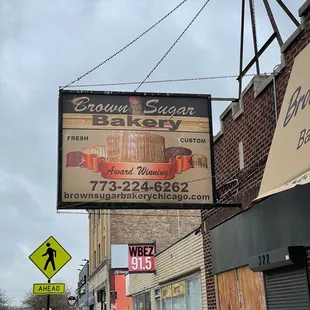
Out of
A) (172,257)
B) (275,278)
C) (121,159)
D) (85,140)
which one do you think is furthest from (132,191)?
(172,257)

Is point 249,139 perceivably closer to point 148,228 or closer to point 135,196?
point 135,196

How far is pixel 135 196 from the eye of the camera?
9492 millimetres

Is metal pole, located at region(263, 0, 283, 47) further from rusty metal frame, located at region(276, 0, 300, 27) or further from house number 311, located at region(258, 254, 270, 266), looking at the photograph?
house number 311, located at region(258, 254, 270, 266)

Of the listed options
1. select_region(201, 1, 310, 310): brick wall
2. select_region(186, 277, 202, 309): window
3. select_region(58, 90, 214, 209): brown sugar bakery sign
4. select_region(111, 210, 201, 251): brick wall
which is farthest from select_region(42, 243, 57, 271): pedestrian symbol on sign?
select_region(111, 210, 201, 251): brick wall

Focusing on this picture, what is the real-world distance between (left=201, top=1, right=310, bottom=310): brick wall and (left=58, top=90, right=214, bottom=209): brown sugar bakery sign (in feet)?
2.22

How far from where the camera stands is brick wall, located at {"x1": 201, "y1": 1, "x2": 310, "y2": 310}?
845 cm

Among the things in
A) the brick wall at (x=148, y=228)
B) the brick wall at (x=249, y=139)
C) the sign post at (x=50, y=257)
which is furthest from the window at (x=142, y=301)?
the brick wall at (x=148, y=228)

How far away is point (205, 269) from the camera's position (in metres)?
12.5

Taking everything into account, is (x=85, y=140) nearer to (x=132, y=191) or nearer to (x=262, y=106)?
(x=132, y=191)

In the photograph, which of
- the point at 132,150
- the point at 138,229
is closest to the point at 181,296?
the point at 132,150

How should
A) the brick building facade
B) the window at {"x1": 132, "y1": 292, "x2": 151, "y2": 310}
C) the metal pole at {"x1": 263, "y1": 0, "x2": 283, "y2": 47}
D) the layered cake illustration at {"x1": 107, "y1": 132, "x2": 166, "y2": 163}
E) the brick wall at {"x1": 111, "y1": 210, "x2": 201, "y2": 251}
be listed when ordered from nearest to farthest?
the layered cake illustration at {"x1": 107, "y1": 132, "x2": 166, "y2": 163}, the metal pole at {"x1": 263, "y1": 0, "x2": 283, "y2": 47}, the window at {"x1": 132, "y1": 292, "x2": 151, "y2": 310}, the brick building facade, the brick wall at {"x1": 111, "y1": 210, "x2": 201, "y2": 251}

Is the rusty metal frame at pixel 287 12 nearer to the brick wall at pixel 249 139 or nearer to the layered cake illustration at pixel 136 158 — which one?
the brick wall at pixel 249 139

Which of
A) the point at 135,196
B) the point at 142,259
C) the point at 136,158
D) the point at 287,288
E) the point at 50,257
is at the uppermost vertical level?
the point at 136,158

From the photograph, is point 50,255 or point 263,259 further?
point 50,255
